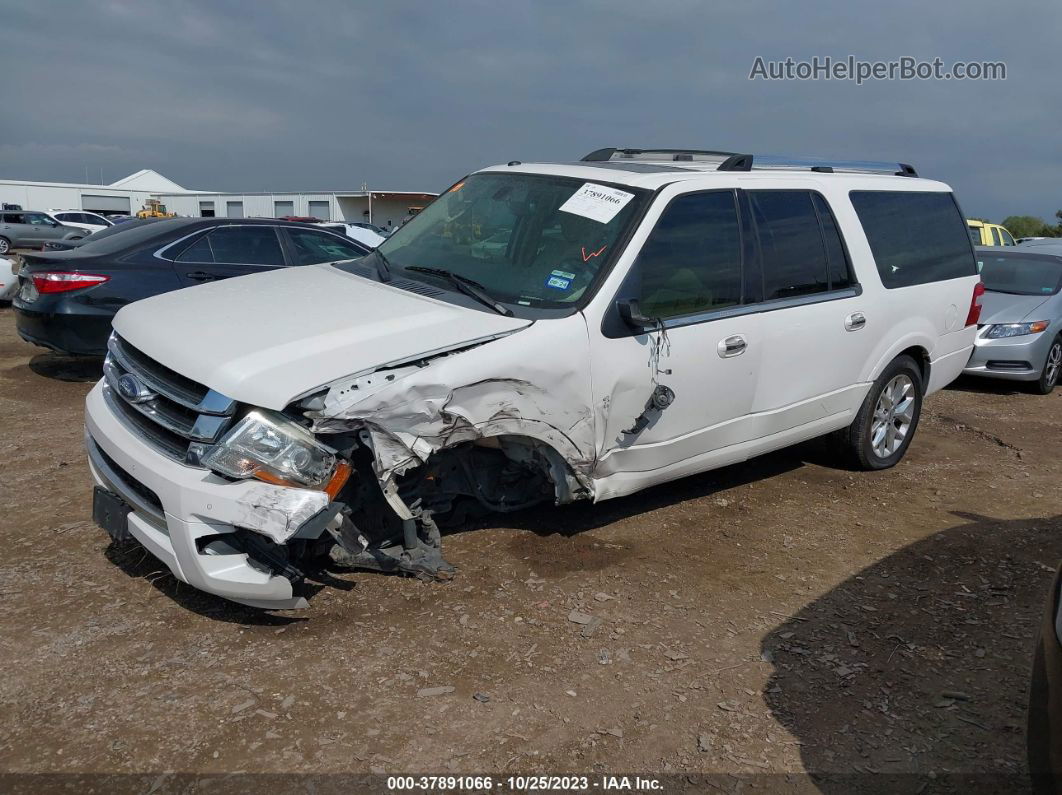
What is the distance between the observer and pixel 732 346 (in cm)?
453

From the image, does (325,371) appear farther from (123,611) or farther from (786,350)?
(786,350)

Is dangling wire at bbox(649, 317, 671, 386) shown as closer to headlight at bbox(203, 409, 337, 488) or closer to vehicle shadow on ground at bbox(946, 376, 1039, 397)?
headlight at bbox(203, 409, 337, 488)

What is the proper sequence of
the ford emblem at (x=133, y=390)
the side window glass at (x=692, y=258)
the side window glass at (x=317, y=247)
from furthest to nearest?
1. the side window glass at (x=317, y=247)
2. the side window glass at (x=692, y=258)
3. the ford emblem at (x=133, y=390)

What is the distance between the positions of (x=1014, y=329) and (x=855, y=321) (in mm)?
5092

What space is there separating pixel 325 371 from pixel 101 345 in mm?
5017

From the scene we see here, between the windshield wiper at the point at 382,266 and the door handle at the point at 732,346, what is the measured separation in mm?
1754

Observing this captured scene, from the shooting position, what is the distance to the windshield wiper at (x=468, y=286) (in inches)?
156

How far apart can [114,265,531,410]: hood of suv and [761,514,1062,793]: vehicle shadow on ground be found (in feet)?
6.35

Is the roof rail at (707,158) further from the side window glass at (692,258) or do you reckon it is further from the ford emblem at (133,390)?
the ford emblem at (133,390)

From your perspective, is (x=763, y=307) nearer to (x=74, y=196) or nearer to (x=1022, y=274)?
(x=1022, y=274)

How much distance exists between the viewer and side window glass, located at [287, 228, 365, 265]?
8.46 meters

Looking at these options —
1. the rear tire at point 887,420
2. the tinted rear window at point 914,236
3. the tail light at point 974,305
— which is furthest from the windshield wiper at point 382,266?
the tail light at point 974,305

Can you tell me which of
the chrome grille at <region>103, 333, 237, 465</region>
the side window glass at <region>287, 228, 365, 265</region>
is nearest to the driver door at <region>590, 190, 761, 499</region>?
the chrome grille at <region>103, 333, 237, 465</region>

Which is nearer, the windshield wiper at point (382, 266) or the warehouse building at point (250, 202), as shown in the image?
the windshield wiper at point (382, 266)
